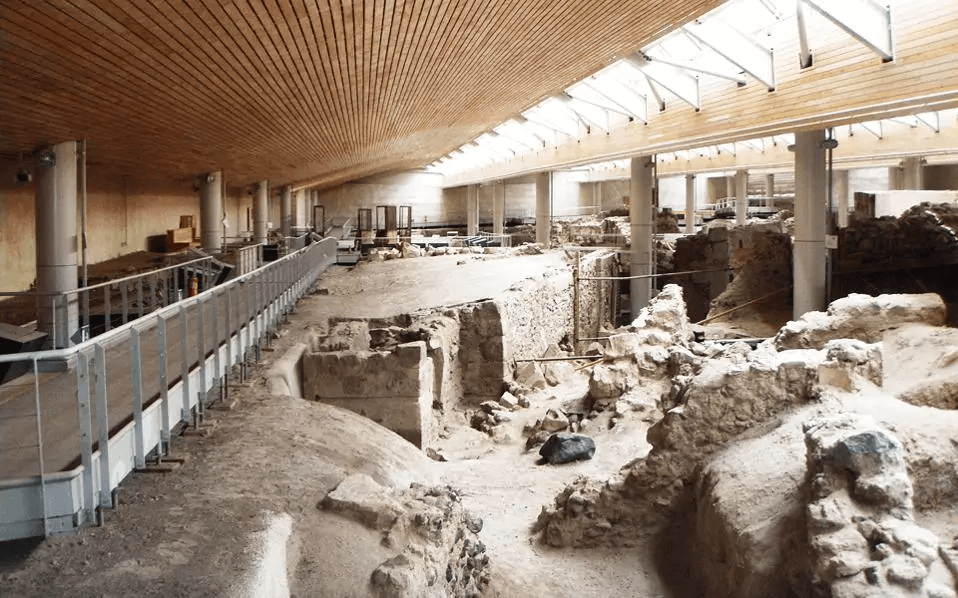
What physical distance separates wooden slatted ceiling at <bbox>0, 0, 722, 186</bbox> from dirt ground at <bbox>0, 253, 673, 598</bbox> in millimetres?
3464

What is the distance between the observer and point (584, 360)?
17.9 meters

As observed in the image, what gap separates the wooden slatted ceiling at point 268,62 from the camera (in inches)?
276

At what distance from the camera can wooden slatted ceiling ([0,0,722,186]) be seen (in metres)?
7.02

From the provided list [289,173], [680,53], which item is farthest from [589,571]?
[289,173]

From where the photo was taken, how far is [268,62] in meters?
9.47

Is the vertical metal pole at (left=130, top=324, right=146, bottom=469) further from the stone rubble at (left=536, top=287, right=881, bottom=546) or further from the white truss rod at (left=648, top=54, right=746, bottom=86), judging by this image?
the white truss rod at (left=648, top=54, right=746, bottom=86)

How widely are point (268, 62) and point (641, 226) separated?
53.5ft

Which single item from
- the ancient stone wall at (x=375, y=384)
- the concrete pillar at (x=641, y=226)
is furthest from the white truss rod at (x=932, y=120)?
the ancient stone wall at (x=375, y=384)

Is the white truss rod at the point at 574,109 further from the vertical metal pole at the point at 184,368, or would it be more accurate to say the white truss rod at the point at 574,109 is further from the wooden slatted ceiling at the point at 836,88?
the vertical metal pole at the point at 184,368

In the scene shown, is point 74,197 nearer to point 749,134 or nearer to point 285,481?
point 285,481

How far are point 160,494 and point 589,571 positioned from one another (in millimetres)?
3726

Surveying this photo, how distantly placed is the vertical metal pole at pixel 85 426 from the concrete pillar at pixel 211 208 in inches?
752

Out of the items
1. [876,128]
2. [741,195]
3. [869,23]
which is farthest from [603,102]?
[741,195]

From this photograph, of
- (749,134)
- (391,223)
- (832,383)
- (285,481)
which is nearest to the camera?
(285,481)
